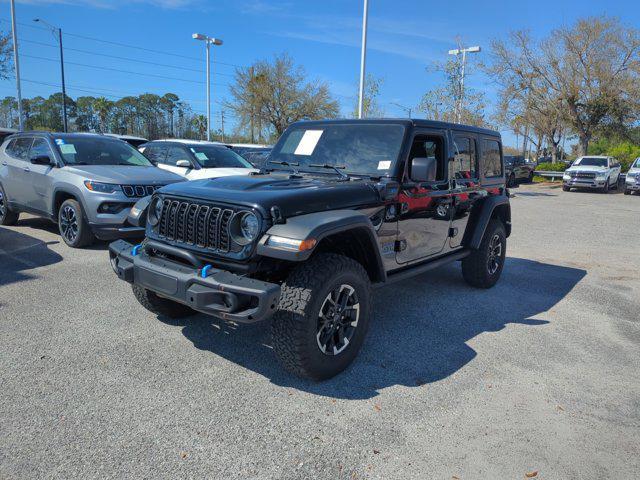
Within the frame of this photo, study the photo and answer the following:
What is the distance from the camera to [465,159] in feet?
17.7

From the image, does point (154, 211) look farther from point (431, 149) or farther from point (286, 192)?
point (431, 149)

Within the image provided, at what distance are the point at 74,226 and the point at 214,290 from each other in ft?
17.0

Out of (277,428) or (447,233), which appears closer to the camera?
(277,428)

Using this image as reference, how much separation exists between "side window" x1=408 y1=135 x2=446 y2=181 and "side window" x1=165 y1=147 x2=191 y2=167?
6.48m

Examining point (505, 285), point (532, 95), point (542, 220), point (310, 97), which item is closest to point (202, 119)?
point (310, 97)

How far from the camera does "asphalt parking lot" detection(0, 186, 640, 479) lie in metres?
2.70

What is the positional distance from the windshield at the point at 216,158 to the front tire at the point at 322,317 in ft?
22.8

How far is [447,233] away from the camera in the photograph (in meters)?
5.15

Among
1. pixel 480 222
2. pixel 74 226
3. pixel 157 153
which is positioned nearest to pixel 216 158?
pixel 157 153

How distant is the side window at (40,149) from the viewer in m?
7.76

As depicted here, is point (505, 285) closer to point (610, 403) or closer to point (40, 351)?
point (610, 403)

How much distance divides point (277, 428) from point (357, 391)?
2.33 feet

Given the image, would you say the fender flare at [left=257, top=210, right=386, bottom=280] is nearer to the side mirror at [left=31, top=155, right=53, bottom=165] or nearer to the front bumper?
the front bumper

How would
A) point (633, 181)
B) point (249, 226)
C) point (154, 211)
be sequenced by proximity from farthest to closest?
point (633, 181)
point (154, 211)
point (249, 226)
